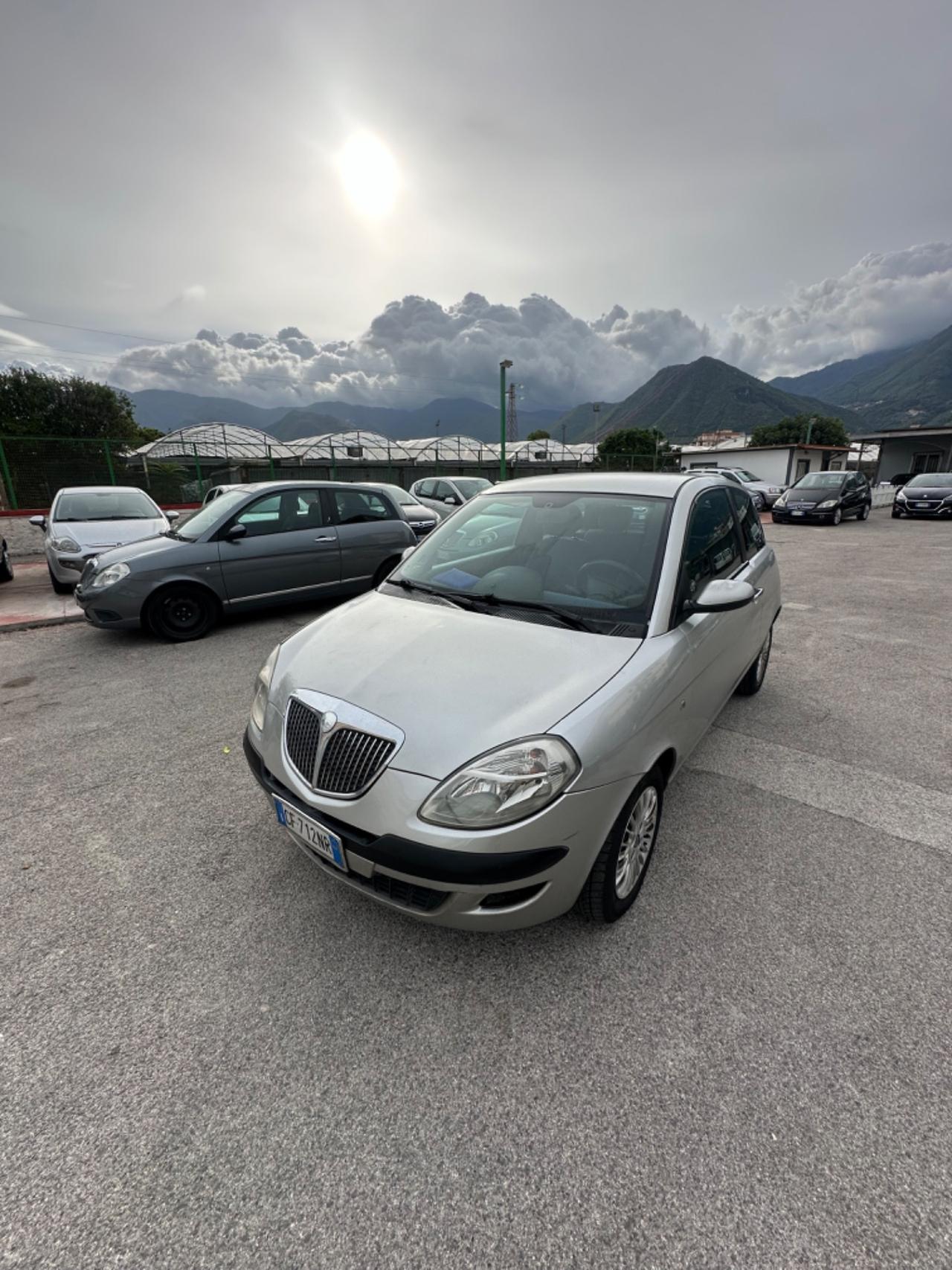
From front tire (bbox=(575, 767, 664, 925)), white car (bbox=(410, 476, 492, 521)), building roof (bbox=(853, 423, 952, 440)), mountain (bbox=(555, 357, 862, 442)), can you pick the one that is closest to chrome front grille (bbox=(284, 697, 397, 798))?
front tire (bbox=(575, 767, 664, 925))

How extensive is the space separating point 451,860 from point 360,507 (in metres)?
5.81

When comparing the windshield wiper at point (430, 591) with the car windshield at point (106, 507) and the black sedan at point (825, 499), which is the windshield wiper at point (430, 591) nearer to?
the car windshield at point (106, 507)

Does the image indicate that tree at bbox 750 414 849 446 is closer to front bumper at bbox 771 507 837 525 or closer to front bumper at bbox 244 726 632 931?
front bumper at bbox 771 507 837 525

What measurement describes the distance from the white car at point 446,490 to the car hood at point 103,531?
6547mm

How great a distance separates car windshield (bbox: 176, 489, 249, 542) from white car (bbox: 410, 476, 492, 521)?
7326 mm

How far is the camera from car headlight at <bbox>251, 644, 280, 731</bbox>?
7.57 ft

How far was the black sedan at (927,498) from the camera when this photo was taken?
1753 cm

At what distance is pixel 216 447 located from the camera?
148 feet

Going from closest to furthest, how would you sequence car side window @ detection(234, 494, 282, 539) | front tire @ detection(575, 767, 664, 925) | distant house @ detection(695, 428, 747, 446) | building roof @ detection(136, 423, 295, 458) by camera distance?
front tire @ detection(575, 767, 664, 925) < car side window @ detection(234, 494, 282, 539) < building roof @ detection(136, 423, 295, 458) < distant house @ detection(695, 428, 747, 446)

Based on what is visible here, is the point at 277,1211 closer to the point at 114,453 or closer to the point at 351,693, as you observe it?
the point at 351,693

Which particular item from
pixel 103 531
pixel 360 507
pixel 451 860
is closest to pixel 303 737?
pixel 451 860

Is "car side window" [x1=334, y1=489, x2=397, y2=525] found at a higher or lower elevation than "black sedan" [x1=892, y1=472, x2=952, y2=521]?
higher

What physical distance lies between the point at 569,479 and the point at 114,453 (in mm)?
14551

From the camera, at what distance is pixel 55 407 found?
3253 centimetres
